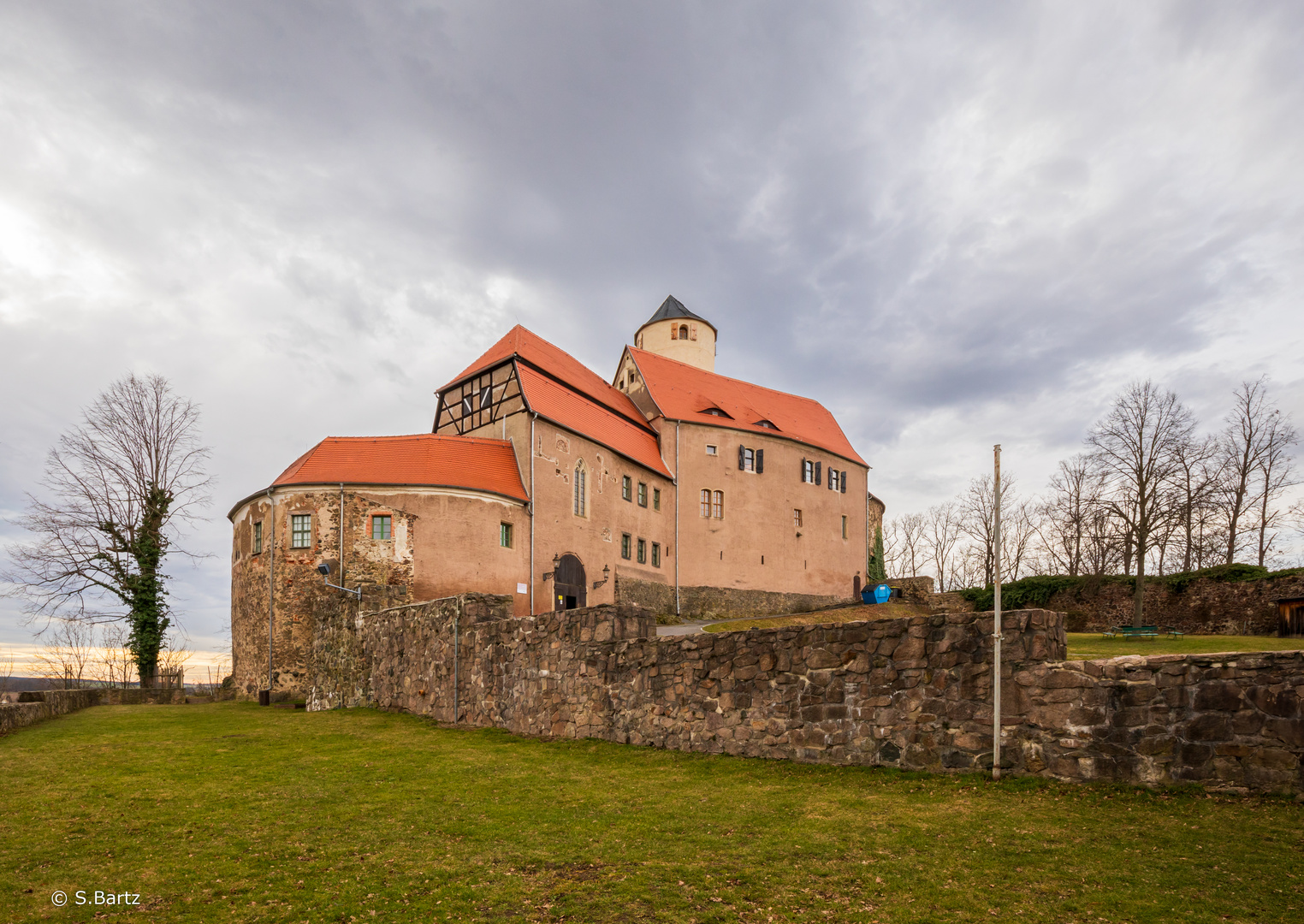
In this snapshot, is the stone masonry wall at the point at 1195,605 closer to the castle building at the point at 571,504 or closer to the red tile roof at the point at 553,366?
the castle building at the point at 571,504

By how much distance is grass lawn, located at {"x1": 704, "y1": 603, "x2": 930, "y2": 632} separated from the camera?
108 feet

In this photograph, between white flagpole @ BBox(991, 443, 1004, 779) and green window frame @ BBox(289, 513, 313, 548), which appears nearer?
white flagpole @ BBox(991, 443, 1004, 779)

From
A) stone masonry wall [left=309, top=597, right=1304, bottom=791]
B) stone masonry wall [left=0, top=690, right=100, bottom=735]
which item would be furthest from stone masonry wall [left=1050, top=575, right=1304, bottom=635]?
stone masonry wall [left=0, top=690, right=100, bottom=735]

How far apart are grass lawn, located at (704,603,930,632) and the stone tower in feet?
58.2

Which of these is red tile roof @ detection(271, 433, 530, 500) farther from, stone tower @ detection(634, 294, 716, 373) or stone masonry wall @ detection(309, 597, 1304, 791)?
stone tower @ detection(634, 294, 716, 373)

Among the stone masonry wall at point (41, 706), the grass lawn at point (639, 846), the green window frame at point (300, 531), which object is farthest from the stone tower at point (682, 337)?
the grass lawn at point (639, 846)

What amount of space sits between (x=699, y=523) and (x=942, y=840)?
1245 inches

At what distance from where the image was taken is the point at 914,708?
384 inches

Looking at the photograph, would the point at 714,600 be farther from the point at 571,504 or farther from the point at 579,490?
the point at 571,504

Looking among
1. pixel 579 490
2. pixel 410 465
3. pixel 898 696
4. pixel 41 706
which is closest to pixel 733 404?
pixel 579 490

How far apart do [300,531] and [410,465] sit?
13.3 ft

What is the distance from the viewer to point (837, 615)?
37031 mm

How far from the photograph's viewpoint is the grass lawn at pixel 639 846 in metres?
5.59

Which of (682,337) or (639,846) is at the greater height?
(682,337)
